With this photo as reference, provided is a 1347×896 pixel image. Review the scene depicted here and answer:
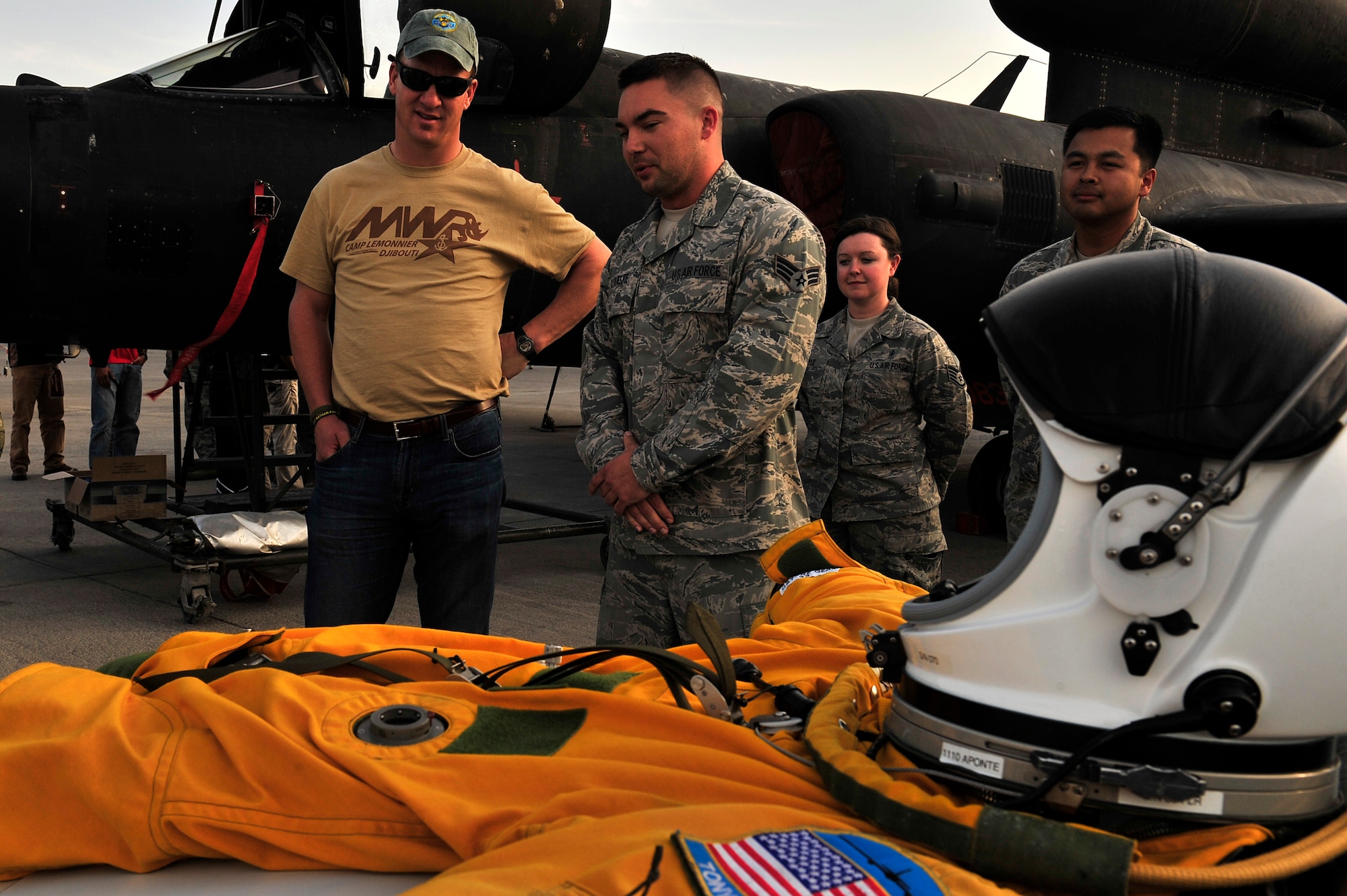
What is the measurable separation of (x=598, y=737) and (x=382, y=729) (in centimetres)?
26

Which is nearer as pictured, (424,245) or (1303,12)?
(424,245)

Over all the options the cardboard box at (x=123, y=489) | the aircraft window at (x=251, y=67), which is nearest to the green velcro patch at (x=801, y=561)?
the aircraft window at (x=251, y=67)

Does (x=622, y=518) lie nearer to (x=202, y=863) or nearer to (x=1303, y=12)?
(x=202, y=863)

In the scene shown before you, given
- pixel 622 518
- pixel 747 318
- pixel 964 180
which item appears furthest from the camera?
pixel 964 180

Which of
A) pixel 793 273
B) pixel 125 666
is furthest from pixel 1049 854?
pixel 793 273

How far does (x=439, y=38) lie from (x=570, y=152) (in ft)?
7.87

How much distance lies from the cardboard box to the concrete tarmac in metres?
0.37

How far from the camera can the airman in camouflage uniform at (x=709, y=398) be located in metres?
2.35

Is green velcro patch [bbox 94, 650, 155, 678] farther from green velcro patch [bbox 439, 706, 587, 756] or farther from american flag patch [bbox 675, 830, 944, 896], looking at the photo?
american flag patch [bbox 675, 830, 944, 896]

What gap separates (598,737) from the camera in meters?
1.32

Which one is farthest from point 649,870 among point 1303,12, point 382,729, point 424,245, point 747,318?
point 1303,12

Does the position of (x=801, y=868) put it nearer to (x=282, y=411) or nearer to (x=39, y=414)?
(x=282, y=411)

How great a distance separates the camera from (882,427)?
376cm

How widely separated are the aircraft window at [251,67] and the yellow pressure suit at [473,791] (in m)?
3.78
